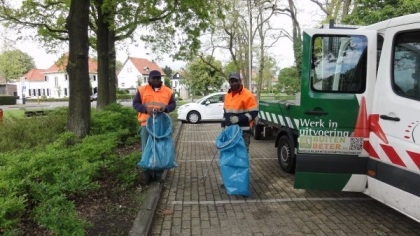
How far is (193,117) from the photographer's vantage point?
18.8 m

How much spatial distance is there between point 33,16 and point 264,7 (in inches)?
656

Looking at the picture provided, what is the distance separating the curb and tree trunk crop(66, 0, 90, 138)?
3628 millimetres

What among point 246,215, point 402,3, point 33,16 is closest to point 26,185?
point 246,215

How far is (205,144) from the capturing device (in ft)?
35.5

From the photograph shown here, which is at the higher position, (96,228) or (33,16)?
(33,16)

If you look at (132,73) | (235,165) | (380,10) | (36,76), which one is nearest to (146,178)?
(235,165)

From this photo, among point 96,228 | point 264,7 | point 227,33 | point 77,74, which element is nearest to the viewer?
point 96,228

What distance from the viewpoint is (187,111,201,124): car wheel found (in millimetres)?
18750

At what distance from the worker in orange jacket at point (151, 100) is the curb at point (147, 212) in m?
0.38

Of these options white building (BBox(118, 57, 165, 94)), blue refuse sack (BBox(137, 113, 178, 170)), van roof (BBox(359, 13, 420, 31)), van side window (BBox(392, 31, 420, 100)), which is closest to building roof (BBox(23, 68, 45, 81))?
white building (BBox(118, 57, 165, 94))

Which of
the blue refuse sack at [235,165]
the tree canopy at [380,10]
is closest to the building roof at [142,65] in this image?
the tree canopy at [380,10]

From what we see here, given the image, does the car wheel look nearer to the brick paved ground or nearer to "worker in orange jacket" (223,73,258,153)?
the brick paved ground

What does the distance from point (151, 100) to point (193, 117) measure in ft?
43.1

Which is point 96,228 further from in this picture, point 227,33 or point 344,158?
point 227,33
